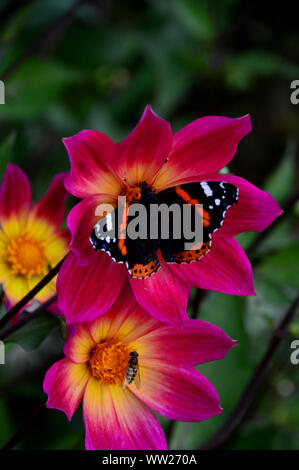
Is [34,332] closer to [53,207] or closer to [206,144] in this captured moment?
[53,207]

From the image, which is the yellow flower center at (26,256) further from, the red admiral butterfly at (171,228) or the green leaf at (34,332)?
the red admiral butterfly at (171,228)

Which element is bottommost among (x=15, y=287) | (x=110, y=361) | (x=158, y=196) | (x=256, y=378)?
(x=256, y=378)

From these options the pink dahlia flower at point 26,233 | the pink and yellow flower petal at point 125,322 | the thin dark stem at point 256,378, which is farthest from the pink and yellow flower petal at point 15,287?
the thin dark stem at point 256,378

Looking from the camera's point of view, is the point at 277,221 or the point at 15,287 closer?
the point at 15,287

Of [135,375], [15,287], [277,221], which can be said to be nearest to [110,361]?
[135,375]

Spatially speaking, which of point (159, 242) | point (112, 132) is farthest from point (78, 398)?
point (112, 132)

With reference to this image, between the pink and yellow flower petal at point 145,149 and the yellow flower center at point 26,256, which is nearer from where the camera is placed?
the pink and yellow flower petal at point 145,149

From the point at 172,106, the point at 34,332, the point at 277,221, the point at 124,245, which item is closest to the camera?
the point at 124,245
